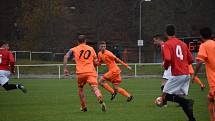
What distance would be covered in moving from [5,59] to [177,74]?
26.6ft

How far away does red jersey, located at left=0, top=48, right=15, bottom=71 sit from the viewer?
20.2m

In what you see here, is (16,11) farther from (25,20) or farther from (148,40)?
(148,40)

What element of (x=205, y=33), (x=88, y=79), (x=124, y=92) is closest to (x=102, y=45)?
(x=124, y=92)

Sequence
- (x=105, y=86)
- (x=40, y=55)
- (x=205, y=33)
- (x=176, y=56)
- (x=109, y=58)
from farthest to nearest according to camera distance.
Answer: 1. (x=40, y=55)
2. (x=109, y=58)
3. (x=105, y=86)
4. (x=176, y=56)
5. (x=205, y=33)

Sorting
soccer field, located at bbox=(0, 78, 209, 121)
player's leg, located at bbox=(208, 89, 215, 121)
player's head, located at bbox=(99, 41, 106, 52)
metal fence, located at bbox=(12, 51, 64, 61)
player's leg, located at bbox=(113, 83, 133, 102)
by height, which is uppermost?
player's head, located at bbox=(99, 41, 106, 52)

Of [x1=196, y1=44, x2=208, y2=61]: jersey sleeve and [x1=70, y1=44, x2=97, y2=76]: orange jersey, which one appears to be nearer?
[x1=196, y1=44, x2=208, y2=61]: jersey sleeve

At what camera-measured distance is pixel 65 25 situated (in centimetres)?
7031

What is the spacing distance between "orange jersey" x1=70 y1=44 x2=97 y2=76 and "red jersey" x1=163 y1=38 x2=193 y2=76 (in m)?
4.10

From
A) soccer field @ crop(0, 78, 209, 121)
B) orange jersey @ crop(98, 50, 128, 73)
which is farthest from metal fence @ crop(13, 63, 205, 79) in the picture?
soccer field @ crop(0, 78, 209, 121)

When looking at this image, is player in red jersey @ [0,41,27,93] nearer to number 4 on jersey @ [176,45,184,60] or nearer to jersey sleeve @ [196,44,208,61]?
number 4 on jersey @ [176,45,184,60]

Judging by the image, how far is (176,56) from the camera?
13.6 m

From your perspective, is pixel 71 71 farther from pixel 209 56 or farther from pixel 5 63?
pixel 209 56

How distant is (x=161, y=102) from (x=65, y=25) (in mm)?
57088

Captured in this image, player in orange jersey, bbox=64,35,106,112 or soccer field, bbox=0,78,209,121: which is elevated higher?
player in orange jersey, bbox=64,35,106,112
